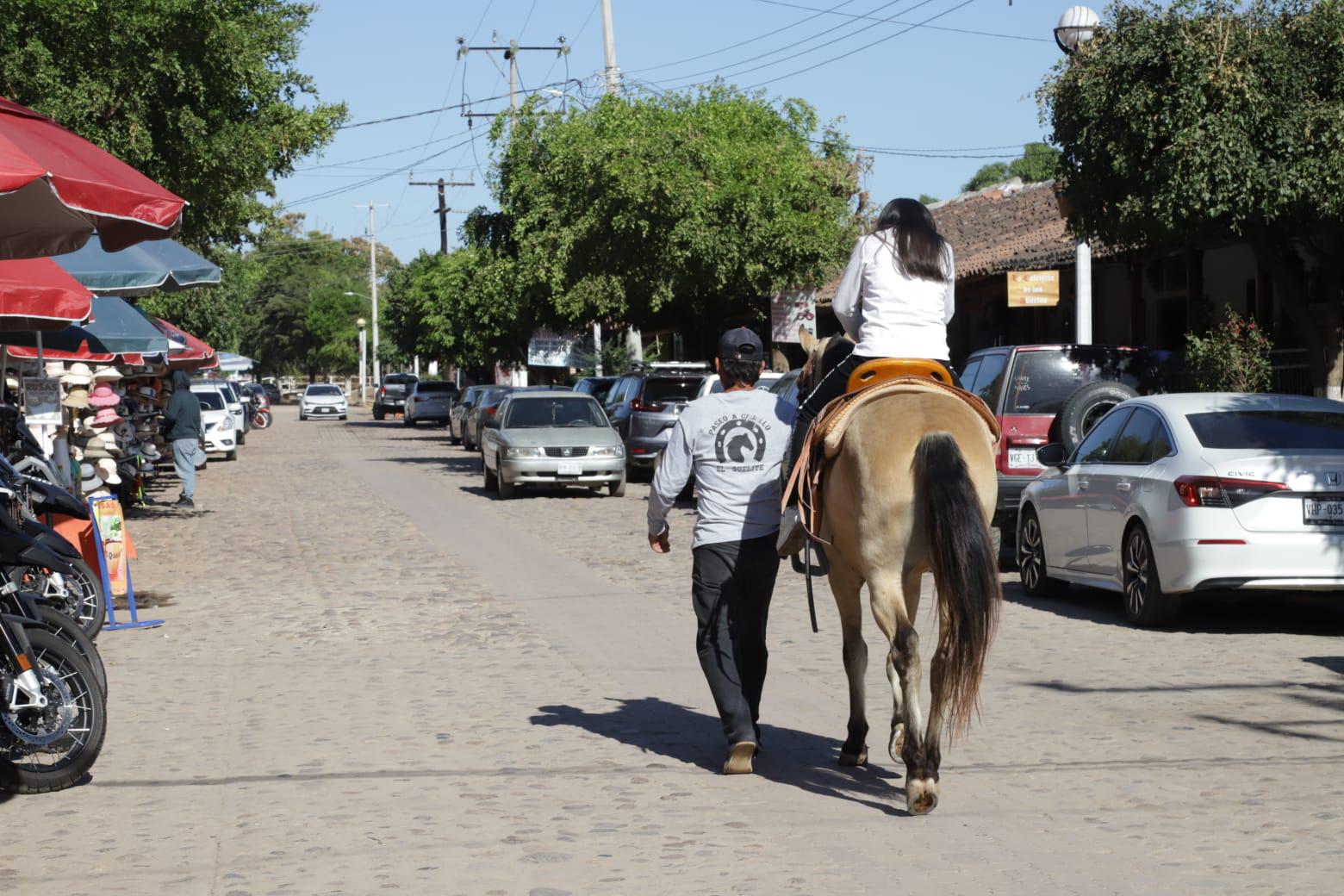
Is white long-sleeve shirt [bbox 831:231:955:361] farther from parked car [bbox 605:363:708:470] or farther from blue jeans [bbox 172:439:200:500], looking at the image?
→ parked car [bbox 605:363:708:470]

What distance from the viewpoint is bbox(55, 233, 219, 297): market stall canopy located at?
15643 mm

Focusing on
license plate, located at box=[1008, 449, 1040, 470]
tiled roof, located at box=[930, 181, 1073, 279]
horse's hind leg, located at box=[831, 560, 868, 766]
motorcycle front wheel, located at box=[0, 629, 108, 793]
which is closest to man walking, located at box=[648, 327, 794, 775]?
horse's hind leg, located at box=[831, 560, 868, 766]

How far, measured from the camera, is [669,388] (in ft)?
98.1

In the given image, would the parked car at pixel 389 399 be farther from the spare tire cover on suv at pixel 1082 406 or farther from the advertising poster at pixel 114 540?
the advertising poster at pixel 114 540

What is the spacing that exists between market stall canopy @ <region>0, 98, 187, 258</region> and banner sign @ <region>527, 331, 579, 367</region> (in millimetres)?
44830

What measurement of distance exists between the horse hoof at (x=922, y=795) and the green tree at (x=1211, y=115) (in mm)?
12777

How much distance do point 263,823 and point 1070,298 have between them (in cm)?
2565

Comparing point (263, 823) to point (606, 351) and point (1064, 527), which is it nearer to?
point (1064, 527)

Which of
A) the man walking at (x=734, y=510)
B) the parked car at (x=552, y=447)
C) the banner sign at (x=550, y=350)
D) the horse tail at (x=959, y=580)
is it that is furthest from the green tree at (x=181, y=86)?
the banner sign at (x=550, y=350)

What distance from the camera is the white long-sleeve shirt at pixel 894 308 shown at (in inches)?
293

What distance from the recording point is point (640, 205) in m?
30.7

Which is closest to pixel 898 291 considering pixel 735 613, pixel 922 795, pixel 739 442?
pixel 739 442

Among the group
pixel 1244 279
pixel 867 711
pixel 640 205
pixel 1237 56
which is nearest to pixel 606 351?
pixel 640 205

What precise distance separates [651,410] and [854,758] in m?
22.1
